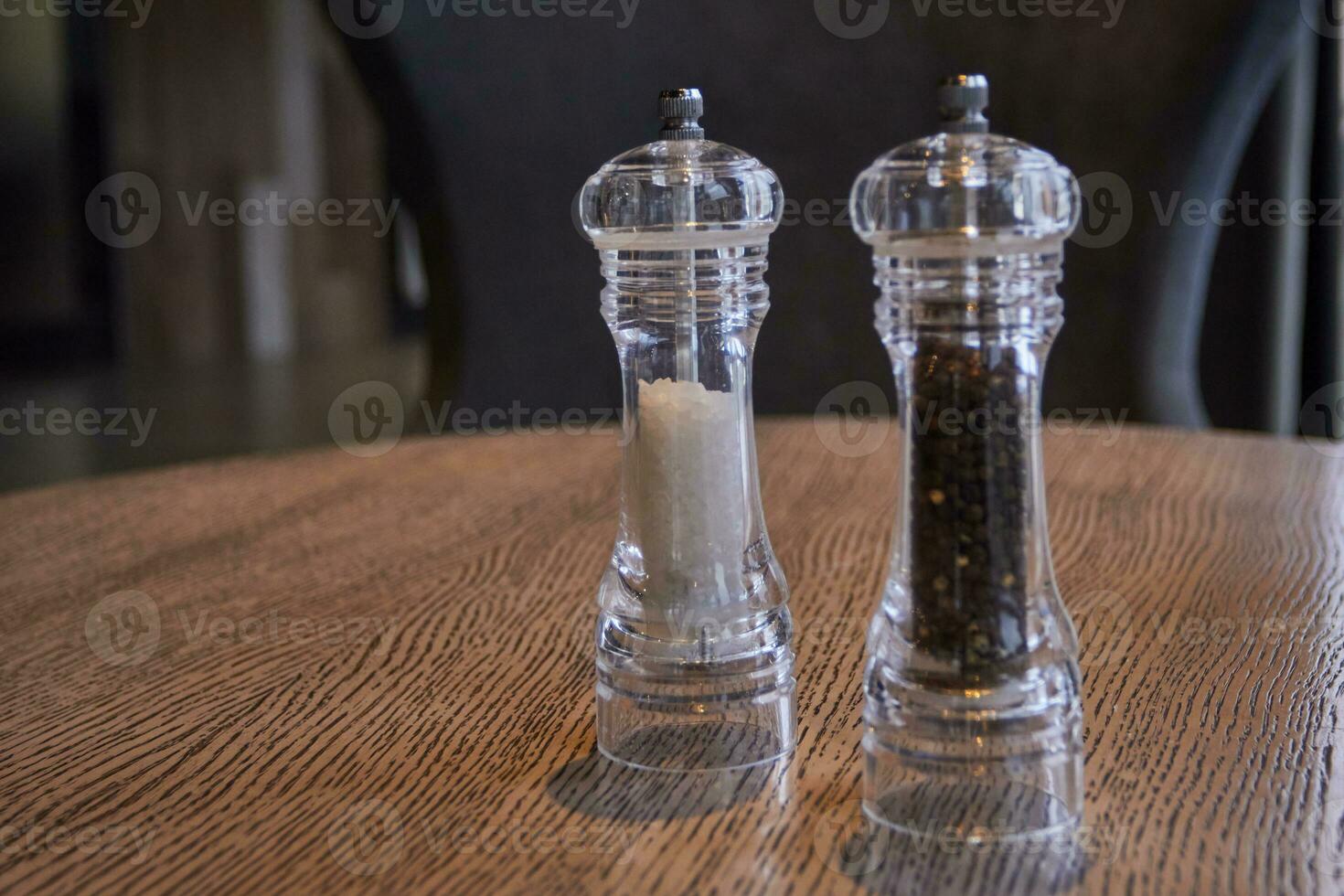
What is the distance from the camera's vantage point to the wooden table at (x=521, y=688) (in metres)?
0.49

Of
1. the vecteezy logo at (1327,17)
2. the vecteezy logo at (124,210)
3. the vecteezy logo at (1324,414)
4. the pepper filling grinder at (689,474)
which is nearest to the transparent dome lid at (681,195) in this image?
the pepper filling grinder at (689,474)

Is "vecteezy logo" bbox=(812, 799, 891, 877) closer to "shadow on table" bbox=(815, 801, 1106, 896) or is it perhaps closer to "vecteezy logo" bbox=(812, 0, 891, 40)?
"shadow on table" bbox=(815, 801, 1106, 896)

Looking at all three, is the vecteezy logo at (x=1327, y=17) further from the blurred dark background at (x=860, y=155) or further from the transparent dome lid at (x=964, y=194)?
the transparent dome lid at (x=964, y=194)

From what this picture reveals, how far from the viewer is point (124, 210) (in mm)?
4047

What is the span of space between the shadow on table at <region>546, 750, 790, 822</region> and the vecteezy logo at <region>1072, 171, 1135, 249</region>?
1.39 meters

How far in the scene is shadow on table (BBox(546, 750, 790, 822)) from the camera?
524 mm

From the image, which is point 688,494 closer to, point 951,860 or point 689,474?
point 689,474

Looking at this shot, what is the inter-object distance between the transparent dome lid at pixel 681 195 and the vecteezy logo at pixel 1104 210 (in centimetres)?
133

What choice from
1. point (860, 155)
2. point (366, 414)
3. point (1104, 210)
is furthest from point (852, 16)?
point (366, 414)

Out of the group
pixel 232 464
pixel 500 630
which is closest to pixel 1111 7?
pixel 232 464

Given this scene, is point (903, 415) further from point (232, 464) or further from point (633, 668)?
point (232, 464)

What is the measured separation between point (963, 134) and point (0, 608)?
61 cm

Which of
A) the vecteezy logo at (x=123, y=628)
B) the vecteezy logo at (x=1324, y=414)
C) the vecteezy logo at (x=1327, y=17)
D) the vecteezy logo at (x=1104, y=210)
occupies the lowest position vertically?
the vecteezy logo at (x=1324, y=414)

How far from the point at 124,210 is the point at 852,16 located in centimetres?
285
